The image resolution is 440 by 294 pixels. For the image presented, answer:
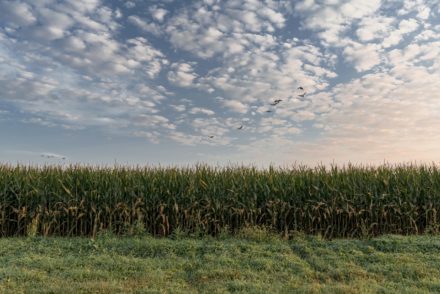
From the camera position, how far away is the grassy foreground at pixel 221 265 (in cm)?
781

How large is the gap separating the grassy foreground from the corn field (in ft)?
5.39

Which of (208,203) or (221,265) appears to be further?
(208,203)

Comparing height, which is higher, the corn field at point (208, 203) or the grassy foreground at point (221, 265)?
the corn field at point (208, 203)

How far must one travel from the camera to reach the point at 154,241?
11328 millimetres

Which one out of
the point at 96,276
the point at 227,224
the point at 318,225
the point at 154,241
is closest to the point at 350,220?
Result: the point at 318,225

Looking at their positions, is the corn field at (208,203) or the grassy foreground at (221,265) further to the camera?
the corn field at (208,203)

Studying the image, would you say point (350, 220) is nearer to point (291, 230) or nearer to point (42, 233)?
point (291, 230)

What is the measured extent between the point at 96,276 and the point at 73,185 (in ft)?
21.8

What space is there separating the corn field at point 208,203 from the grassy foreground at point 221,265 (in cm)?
164

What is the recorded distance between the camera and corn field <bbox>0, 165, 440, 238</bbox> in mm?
13727

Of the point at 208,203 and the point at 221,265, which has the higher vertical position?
the point at 208,203

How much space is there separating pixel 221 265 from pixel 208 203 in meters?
4.65

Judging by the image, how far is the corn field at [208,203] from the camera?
13.7 meters

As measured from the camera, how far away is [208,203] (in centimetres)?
1386
